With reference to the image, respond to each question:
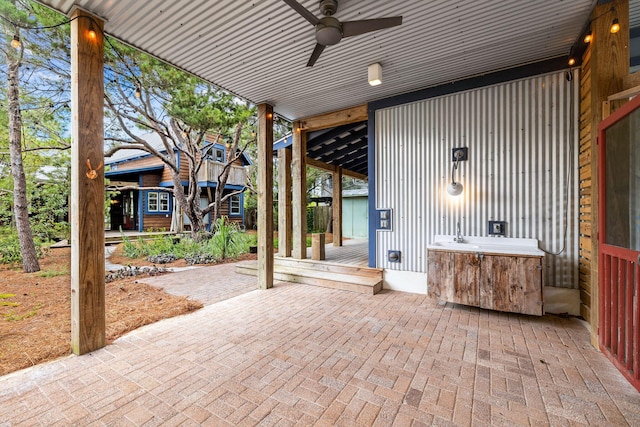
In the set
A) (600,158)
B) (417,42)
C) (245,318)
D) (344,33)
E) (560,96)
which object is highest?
(417,42)

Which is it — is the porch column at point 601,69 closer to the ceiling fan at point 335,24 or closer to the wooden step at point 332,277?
the ceiling fan at point 335,24

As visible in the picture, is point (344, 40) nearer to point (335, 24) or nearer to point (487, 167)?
point (335, 24)

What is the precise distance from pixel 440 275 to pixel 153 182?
47.0 feet

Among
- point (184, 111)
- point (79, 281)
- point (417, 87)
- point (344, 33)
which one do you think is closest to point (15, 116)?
point (184, 111)

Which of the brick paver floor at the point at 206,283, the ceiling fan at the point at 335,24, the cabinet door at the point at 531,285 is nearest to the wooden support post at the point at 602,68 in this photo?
the cabinet door at the point at 531,285

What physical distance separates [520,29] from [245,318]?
467 centimetres

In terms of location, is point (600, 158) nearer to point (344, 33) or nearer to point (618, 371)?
point (618, 371)

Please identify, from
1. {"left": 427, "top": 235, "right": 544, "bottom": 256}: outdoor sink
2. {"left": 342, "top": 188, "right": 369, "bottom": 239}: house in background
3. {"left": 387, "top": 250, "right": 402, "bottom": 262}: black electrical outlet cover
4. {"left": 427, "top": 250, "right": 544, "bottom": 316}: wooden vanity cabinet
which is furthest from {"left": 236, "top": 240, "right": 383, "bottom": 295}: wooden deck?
{"left": 342, "top": 188, "right": 369, "bottom": 239}: house in background

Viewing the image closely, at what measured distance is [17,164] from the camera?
5500mm

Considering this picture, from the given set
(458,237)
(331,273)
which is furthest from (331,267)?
(458,237)

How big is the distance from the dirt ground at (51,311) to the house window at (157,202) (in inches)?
313

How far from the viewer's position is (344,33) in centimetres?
270

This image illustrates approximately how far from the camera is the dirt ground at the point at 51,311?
8.47 ft

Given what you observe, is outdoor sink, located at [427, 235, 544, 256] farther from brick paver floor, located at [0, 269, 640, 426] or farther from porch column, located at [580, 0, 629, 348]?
brick paver floor, located at [0, 269, 640, 426]
